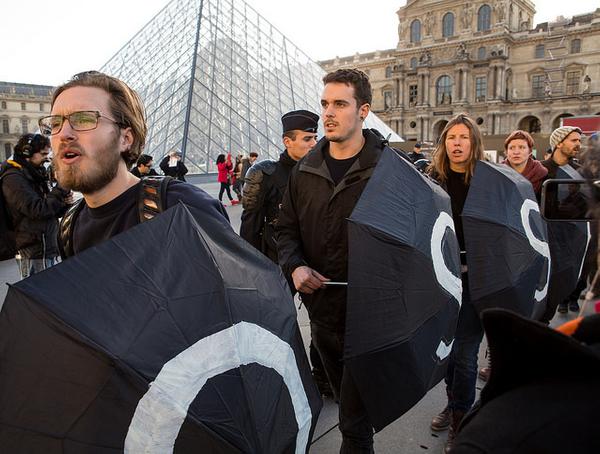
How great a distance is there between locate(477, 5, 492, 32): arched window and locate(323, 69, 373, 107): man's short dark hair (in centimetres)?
5101

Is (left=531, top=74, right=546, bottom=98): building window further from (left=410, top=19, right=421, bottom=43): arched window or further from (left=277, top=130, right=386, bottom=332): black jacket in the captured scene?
(left=277, top=130, right=386, bottom=332): black jacket

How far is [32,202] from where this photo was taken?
10.2 ft

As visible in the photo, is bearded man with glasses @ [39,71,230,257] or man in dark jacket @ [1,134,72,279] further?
man in dark jacket @ [1,134,72,279]

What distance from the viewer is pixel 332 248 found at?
75.4 inches

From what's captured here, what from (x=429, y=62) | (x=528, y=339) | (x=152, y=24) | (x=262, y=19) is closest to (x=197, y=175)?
(x=262, y=19)

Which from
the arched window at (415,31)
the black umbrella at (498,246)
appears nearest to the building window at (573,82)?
the arched window at (415,31)

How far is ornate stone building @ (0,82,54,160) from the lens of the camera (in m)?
65.5

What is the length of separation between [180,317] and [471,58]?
50.5 meters

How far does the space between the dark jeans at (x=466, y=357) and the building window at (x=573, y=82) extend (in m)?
48.7

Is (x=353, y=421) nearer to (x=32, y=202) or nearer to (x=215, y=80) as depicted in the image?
(x=32, y=202)

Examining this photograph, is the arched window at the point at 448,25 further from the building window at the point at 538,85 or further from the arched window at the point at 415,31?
the building window at the point at 538,85

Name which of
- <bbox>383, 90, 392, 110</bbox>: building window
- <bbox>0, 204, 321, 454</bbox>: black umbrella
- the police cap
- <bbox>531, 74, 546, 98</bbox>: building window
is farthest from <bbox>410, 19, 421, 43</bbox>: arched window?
<bbox>0, 204, 321, 454</bbox>: black umbrella

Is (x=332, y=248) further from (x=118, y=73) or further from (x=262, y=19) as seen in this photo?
(x=118, y=73)

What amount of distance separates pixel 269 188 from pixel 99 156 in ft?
5.62
